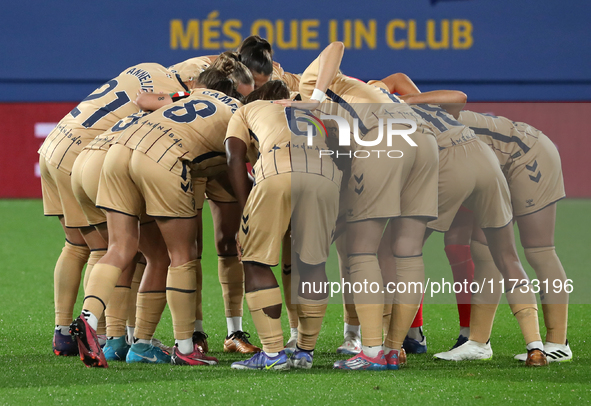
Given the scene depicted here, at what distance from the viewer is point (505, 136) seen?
3.99 meters

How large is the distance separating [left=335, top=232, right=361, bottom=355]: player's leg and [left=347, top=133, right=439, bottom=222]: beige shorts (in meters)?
0.69

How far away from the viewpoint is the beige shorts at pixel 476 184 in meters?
3.75

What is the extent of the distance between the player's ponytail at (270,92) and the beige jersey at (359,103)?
0.11 metres

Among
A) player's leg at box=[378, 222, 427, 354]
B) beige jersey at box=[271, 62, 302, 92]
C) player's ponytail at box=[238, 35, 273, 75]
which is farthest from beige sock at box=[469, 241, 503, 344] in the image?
beige jersey at box=[271, 62, 302, 92]

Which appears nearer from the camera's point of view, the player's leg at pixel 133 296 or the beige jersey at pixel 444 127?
the beige jersey at pixel 444 127

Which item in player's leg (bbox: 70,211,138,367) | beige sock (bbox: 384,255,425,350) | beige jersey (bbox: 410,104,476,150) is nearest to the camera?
player's leg (bbox: 70,211,138,367)

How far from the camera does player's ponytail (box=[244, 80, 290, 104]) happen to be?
4.04m

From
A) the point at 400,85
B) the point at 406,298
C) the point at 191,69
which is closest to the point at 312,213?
the point at 406,298

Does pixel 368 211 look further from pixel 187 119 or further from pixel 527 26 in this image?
pixel 527 26

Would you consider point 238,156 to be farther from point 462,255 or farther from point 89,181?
point 462,255

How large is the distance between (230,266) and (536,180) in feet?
5.88

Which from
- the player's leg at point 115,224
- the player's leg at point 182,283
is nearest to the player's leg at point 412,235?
the player's leg at point 182,283

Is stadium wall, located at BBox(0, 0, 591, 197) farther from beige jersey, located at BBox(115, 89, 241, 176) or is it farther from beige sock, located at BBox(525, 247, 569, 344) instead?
beige jersey, located at BBox(115, 89, 241, 176)

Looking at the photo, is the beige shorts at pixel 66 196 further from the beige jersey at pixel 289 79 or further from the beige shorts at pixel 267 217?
the beige jersey at pixel 289 79
